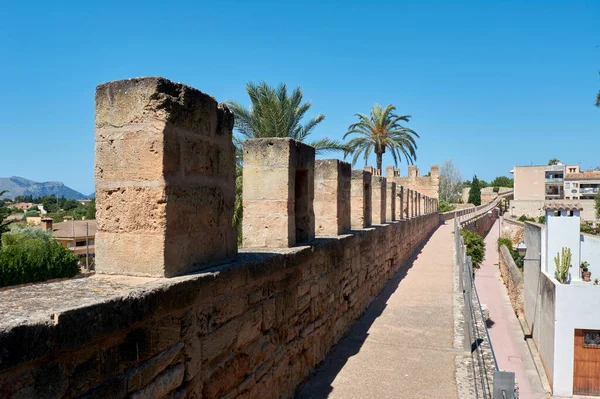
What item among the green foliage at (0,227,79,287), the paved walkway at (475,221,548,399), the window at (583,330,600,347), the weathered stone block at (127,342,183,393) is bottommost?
the paved walkway at (475,221,548,399)

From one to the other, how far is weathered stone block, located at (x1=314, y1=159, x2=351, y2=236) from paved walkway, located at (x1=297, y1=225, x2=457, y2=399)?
1361 millimetres

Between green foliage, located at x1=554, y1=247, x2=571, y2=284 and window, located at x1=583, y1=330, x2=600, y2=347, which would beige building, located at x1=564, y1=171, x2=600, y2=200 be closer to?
green foliage, located at x1=554, y1=247, x2=571, y2=284

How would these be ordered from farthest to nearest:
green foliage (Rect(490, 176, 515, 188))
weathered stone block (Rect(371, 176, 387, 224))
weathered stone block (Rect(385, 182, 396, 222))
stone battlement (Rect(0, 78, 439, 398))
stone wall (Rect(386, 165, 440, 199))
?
green foliage (Rect(490, 176, 515, 188)) < stone wall (Rect(386, 165, 440, 199)) < weathered stone block (Rect(385, 182, 396, 222)) < weathered stone block (Rect(371, 176, 387, 224)) < stone battlement (Rect(0, 78, 439, 398))

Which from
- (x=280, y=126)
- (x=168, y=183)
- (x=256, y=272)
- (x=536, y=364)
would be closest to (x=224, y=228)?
(x=256, y=272)

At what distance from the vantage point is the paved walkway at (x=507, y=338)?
45.8 feet

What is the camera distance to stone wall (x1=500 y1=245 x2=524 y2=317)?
21.5 meters

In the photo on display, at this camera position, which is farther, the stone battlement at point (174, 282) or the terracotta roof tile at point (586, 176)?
the terracotta roof tile at point (586, 176)

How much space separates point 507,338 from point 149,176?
1770 cm

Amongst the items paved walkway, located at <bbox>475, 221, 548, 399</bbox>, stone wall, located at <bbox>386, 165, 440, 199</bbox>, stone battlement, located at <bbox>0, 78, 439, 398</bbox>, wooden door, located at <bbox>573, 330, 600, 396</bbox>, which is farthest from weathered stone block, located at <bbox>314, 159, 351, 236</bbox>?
stone wall, located at <bbox>386, 165, 440, 199</bbox>

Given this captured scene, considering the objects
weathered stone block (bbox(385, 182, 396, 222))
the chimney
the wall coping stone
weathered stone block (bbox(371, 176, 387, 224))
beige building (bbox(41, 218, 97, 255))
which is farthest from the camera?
beige building (bbox(41, 218, 97, 255))

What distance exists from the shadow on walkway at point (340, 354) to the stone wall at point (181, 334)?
0.12m

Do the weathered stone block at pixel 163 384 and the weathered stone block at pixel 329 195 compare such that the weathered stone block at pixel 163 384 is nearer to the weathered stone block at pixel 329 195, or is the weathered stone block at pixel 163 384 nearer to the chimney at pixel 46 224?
the weathered stone block at pixel 329 195

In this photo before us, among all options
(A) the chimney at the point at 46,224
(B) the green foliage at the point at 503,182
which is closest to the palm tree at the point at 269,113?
(A) the chimney at the point at 46,224

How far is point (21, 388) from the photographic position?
1.53 meters
